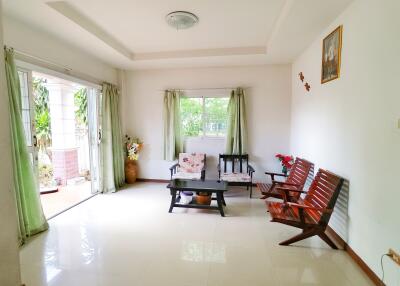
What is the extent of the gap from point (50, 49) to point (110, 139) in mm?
1759

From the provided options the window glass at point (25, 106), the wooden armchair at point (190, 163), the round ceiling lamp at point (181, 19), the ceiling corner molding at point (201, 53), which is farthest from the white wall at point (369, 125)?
the window glass at point (25, 106)

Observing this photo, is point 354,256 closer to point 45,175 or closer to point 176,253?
point 176,253

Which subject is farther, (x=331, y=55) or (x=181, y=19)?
(x=181, y=19)

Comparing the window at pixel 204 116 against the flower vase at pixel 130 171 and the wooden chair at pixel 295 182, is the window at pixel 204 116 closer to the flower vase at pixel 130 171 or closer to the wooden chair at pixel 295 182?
the flower vase at pixel 130 171

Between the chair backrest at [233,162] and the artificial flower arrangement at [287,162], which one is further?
the chair backrest at [233,162]

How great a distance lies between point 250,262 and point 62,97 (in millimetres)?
5190

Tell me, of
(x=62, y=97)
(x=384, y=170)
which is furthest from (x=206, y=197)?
(x=62, y=97)

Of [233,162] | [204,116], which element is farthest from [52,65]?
[233,162]

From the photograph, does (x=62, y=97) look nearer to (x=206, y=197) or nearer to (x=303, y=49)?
(x=206, y=197)

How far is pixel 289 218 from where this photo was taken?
7.84 ft

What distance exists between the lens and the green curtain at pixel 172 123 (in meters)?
4.70

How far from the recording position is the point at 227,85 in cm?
459

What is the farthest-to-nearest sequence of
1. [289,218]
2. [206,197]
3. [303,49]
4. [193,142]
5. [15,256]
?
[193,142] < [303,49] < [206,197] < [289,218] < [15,256]

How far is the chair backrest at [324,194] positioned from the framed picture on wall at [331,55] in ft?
3.77
